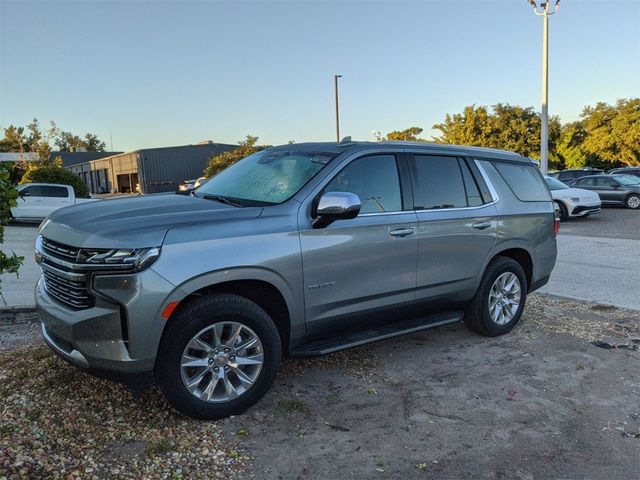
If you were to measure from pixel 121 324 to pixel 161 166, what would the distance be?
45.6 meters

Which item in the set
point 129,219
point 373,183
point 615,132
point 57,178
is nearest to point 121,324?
point 129,219

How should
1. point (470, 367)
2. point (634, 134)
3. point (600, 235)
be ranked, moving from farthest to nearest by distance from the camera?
point (634, 134) → point (600, 235) → point (470, 367)

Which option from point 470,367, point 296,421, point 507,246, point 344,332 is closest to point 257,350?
point 296,421

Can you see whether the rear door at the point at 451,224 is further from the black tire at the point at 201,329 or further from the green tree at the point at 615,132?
the green tree at the point at 615,132

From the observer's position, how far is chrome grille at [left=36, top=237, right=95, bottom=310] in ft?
10.2

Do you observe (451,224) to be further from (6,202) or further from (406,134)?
(406,134)

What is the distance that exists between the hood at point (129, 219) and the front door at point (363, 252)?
1.93 ft

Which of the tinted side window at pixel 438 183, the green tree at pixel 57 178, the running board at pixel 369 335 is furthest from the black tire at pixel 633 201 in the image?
the green tree at pixel 57 178

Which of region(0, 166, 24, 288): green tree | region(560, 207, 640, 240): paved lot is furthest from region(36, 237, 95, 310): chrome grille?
region(560, 207, 640, 240): paved lot

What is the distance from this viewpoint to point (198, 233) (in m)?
3.23

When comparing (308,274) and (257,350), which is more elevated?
(308,274)

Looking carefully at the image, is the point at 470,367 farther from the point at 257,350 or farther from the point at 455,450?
the point at 257,350

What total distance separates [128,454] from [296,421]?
107cm

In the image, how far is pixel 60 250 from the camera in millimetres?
3301
